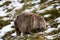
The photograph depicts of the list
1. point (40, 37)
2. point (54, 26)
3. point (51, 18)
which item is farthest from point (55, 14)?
point (40, 37)

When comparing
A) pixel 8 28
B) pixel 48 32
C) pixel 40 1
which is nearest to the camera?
pixel 48 32

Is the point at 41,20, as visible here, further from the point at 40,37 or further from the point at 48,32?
the point at 48,32

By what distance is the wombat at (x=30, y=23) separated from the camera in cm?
856

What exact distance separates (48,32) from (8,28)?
11.2 feet

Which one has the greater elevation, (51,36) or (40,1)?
(40,1)

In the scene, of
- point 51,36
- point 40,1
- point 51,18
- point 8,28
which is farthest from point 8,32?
point 40,1

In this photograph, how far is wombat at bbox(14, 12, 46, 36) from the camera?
8562 millimetres

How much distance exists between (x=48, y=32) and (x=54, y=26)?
1.02 meters

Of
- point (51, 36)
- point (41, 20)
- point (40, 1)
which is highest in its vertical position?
point (40, 1)

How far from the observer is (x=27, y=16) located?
9.09 m

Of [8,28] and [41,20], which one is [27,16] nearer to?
[41,20]

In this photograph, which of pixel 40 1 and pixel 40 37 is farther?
pixel 40 1

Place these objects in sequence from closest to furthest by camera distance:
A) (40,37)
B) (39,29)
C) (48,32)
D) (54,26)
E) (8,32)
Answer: (39,29) < (40,37) < (48,32) < (54,26) < (8,32)

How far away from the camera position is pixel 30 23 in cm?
886
